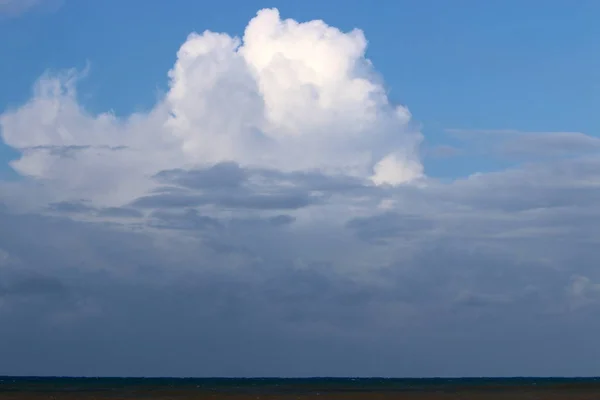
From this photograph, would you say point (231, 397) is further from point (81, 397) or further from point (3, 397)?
point (3, 397)

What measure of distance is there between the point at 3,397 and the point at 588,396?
77275 mm

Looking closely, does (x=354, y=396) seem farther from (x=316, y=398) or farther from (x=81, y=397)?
(x=81, y=397)

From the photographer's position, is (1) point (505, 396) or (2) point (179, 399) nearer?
(2) point (179, 399)

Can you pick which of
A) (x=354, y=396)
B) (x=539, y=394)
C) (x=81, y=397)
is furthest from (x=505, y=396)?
(x=81, y=397)

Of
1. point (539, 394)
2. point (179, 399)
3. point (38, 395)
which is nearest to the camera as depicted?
point (179, 399)

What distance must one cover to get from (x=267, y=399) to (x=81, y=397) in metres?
23.8

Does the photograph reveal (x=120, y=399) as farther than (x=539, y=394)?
No

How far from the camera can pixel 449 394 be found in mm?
128875

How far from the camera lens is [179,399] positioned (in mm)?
107938

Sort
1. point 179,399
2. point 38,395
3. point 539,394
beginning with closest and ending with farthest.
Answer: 1. point 179,399
2. point 38,395
3. point 539,394

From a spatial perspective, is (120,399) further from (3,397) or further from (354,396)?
(354,396)

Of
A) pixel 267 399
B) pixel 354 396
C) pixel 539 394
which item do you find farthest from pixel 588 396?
pixel 267 399

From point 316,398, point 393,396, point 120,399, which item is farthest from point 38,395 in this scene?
point 393,396

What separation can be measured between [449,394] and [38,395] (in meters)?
57.4
